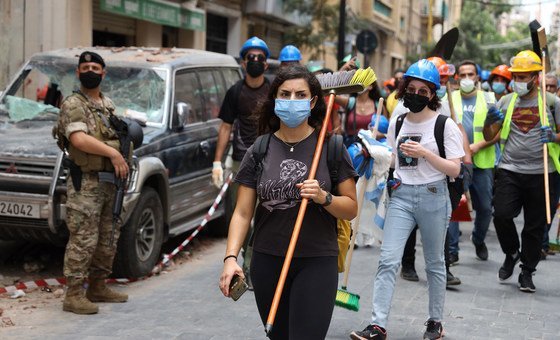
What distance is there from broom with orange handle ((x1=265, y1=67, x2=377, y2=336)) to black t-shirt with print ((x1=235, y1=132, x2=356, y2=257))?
0.22ft

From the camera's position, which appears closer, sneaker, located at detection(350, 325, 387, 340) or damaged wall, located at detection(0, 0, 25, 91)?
sneaker, located at detection(350, 325, 387, 340)

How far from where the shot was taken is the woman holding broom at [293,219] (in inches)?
148

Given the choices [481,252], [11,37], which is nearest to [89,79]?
[481,252]

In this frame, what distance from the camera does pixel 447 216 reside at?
5.61 metres

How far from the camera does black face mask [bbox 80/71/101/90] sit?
20.0 ft

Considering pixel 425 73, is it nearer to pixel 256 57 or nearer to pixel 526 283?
pixel 256 57

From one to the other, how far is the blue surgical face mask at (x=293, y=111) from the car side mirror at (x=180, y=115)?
408cm

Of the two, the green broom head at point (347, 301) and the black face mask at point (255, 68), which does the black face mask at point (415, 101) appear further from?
the black face mask at point (255, 68)

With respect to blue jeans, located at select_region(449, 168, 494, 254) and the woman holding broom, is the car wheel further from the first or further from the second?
blue jeans, located at select_region(449, 168, 494, 254)

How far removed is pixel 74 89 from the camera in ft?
25.8

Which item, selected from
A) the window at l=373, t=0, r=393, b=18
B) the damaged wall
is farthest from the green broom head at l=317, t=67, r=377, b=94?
the window at l=373, t=0, r=393, b=18

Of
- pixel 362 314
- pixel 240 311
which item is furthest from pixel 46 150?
pixel 362 314

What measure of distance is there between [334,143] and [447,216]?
195 cm

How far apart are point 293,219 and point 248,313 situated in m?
2.57
